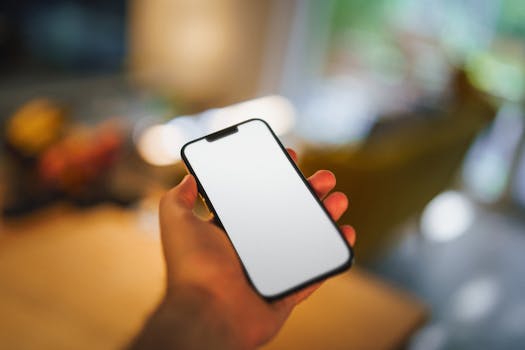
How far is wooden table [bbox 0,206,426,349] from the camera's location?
0.82 metres

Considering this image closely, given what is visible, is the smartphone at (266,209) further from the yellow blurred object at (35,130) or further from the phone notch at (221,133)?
the yellow blurred object at (35,130)

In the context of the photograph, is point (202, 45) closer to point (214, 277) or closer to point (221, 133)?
point (221, 133)

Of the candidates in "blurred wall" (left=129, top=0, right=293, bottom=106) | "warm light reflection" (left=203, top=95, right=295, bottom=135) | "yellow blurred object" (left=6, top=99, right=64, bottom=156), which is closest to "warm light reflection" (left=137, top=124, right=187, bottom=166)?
"yellow blurred object" (left=6, top=99, right=64, bottom=156)

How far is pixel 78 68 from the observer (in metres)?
3.63

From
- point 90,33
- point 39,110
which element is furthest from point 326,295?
point 90,33

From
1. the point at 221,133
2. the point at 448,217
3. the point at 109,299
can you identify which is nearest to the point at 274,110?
the point at 448,217

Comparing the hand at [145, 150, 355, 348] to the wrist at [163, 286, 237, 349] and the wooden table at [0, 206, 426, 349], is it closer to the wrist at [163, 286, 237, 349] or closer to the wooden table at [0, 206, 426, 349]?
the wrist at [163, 286, 237, 349]

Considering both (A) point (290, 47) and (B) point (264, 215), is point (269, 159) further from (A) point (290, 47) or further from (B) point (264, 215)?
→ (A) point (290, 47)

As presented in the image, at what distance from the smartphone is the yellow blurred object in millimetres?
753

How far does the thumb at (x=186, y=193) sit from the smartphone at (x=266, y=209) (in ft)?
0.04

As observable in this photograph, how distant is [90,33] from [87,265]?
297 cm

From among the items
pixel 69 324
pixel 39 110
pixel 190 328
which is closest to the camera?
pixel 190 328

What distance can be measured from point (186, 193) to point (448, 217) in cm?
280

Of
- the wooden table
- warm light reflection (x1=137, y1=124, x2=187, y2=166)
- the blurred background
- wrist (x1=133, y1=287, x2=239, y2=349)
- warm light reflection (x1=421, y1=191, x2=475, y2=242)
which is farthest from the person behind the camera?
warm light reflection (x1=421, y1=191, x2=475, y2=242)
